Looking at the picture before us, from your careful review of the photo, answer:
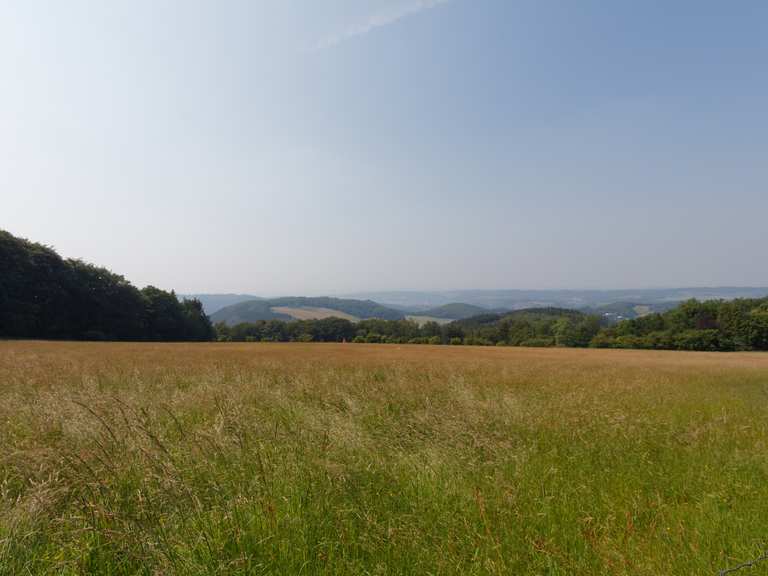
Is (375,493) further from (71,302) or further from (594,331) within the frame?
(594,331)

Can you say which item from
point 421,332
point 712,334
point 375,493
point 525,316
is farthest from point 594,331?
point 375,493

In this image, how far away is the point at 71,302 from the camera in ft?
160

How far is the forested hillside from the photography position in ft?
137

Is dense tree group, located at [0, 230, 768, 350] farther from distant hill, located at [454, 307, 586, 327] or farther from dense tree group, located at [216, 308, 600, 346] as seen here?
distant hill, located at [454, 307, 586, 327]

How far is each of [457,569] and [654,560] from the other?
1398mm

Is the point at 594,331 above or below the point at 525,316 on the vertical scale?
above

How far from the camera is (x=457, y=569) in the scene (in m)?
2.29

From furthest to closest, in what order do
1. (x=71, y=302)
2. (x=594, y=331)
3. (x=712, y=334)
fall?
1. (x=594, y=331)
2. (x=71, y=302)
3. (x=712, y=334)

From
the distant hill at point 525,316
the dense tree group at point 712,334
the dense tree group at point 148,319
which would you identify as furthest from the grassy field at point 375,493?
the distant hill at point 525,316

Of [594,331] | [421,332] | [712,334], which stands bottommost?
[594,331]

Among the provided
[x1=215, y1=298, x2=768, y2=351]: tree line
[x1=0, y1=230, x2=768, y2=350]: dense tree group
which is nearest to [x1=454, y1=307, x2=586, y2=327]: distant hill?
[x1=215, y1=298, x2=768, y2=351]: tree line

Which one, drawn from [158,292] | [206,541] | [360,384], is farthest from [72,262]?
[206,541]

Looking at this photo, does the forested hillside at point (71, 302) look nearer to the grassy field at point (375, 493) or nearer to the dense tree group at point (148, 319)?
the dense tree group at point (148, 319)

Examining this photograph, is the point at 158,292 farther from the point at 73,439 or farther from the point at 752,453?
the point at 752,453
